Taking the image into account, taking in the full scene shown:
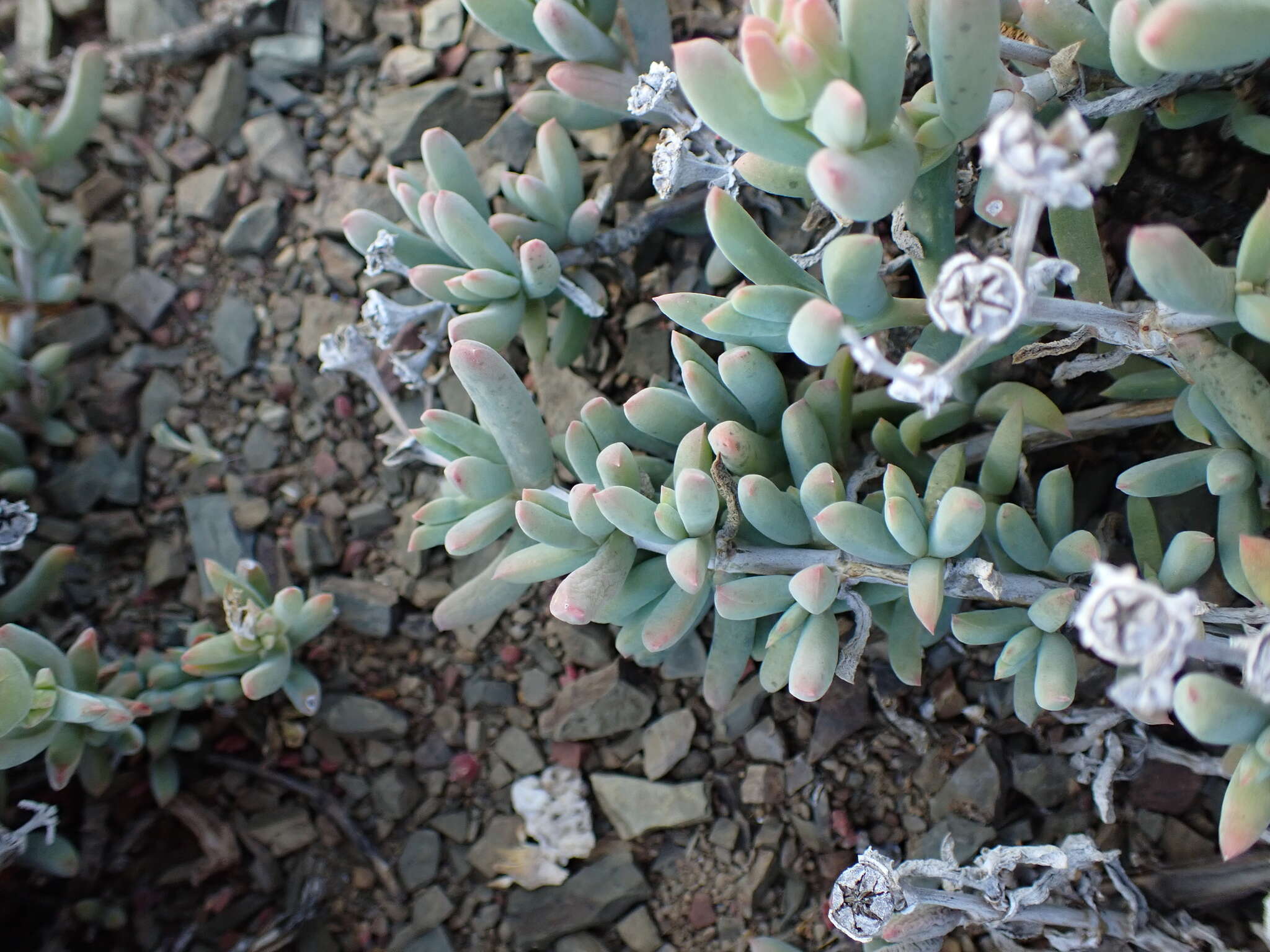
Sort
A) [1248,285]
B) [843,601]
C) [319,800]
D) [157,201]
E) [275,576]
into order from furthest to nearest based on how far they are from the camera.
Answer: [157,201], [275,576], [319,800], [843,601], [1248,285]

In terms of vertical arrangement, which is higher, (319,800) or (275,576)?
(275,576)

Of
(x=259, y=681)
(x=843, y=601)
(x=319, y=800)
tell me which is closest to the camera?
(x=843, y=601)

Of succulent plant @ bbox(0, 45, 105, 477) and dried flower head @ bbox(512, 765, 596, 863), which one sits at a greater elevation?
succulent plant @ bbox(0, 45, 105, 477)

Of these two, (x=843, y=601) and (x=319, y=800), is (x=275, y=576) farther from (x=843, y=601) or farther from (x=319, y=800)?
(x=843, y=601)

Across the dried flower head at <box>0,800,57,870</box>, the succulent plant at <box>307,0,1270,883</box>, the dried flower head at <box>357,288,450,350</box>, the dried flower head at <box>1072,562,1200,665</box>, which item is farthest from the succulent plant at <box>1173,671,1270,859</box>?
the dried flower head at <box>0,800,57,870</box>

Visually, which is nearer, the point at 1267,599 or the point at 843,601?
the point at 1267,599

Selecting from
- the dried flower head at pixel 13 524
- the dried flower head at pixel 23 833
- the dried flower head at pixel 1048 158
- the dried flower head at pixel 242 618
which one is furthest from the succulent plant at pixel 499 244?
the dried flower head at pixel 23 833

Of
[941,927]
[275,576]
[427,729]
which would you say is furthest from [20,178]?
[941,927]

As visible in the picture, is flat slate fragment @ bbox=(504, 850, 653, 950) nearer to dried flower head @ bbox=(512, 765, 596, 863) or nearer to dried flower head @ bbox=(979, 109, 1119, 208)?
dried flower head @ bbox=(512, 765, 596, 863)
